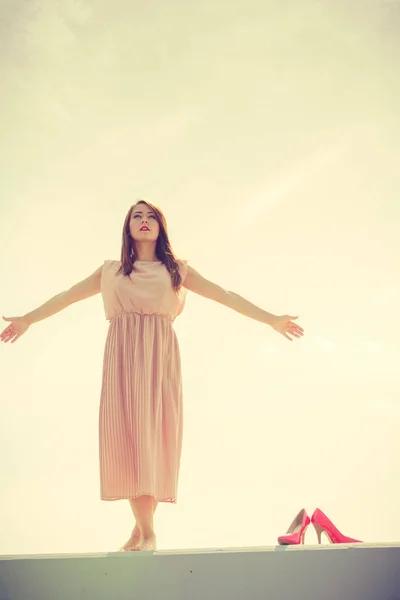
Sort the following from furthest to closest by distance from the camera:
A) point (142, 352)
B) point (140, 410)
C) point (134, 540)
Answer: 1. point (142, 352)
2. point (140, 410)
3. point (134, 540)

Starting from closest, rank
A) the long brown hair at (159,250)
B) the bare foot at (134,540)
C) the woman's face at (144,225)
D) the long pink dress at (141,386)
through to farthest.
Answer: the bare foot at (134,540) < the long pink dress at (141,386) < the long brown hair at (159,250) < the woman's face at (144,225)

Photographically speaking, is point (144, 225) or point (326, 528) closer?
point (326, 528)

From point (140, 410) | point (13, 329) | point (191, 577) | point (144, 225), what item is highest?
point (144, 225)

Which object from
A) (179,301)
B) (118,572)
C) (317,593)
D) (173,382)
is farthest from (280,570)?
(179,301)

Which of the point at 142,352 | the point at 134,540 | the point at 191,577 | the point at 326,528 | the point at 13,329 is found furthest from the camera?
the point at 13,329

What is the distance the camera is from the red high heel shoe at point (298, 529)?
10.6ft

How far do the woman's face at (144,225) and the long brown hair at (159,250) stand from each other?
0.11 ft

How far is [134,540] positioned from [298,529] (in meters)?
0.95

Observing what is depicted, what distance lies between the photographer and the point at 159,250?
4.51m

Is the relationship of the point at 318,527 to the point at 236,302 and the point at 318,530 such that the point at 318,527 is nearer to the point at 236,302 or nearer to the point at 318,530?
the point at 318,530

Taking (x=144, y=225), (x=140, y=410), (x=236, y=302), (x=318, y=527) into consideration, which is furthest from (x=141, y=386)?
(x=318, y=527)

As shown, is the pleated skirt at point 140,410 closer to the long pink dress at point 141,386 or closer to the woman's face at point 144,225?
the long pink dress at point 141,386

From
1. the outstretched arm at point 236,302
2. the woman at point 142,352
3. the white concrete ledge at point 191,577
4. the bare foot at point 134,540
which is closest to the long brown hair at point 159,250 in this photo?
the woman at point 142,352

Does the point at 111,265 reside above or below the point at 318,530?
above
